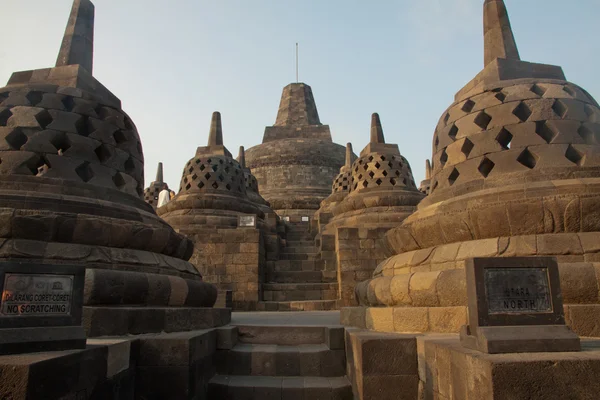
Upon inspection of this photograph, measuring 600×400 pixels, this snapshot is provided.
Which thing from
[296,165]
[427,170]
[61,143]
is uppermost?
[296,165]

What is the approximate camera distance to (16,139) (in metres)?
4.54

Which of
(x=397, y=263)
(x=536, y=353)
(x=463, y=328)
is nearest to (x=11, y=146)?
(x=397, y=263)

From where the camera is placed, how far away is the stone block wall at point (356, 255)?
10570 mm

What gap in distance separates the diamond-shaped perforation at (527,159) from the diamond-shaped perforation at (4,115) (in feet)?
18.3

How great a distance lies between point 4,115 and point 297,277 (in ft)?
26.9

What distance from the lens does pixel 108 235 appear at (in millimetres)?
4133

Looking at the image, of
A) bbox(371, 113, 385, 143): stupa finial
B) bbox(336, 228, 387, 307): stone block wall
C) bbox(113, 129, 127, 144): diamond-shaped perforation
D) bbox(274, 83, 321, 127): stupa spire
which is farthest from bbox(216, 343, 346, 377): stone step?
bbox(274, 83, 321, 127): stupa spire

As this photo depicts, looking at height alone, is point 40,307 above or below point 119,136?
below

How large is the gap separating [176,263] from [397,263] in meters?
2.57

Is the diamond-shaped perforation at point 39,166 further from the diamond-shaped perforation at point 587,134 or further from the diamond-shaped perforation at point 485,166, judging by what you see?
the diamond-shaped perforation at point 587,134

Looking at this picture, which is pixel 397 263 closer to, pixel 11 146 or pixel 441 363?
pixel 441 363

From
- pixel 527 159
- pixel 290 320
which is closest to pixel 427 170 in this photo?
pixel 290 320

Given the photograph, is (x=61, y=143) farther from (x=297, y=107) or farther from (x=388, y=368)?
(x=297, y=107)

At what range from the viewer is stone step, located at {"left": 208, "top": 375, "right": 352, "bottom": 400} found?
386 cm
